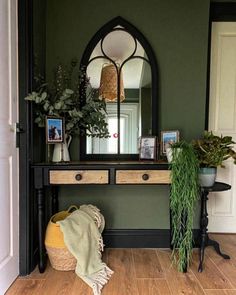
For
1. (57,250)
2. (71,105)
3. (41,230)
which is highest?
(71,105)

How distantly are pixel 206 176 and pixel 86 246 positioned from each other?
1.03m

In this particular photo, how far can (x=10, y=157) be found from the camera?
6.29ft

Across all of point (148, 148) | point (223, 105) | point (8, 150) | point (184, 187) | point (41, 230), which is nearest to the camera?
point (8, 150)

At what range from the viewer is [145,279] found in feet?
6.67

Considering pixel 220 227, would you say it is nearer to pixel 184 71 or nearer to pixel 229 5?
pixel 184 71

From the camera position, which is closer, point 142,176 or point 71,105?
point 142,176

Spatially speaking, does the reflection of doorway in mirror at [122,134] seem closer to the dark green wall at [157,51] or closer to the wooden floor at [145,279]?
the dark green wall at [157,51]

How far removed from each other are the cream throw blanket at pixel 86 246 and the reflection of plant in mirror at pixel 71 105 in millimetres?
752

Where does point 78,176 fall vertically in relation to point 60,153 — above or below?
below

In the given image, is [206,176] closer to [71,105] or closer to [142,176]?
[142,176]

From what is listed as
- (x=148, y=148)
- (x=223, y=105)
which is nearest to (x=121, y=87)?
(x=148, y=148)

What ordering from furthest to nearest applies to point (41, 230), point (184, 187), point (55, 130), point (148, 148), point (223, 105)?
point (223, 105), point (148, 148), point (55, 130), point (41, 230), point (184, 187)

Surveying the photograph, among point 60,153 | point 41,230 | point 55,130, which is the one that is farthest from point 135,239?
point 55,130

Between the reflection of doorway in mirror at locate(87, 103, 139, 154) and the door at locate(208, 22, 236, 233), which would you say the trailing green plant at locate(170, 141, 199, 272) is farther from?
the door at locate(208, 22, 236, 233)
